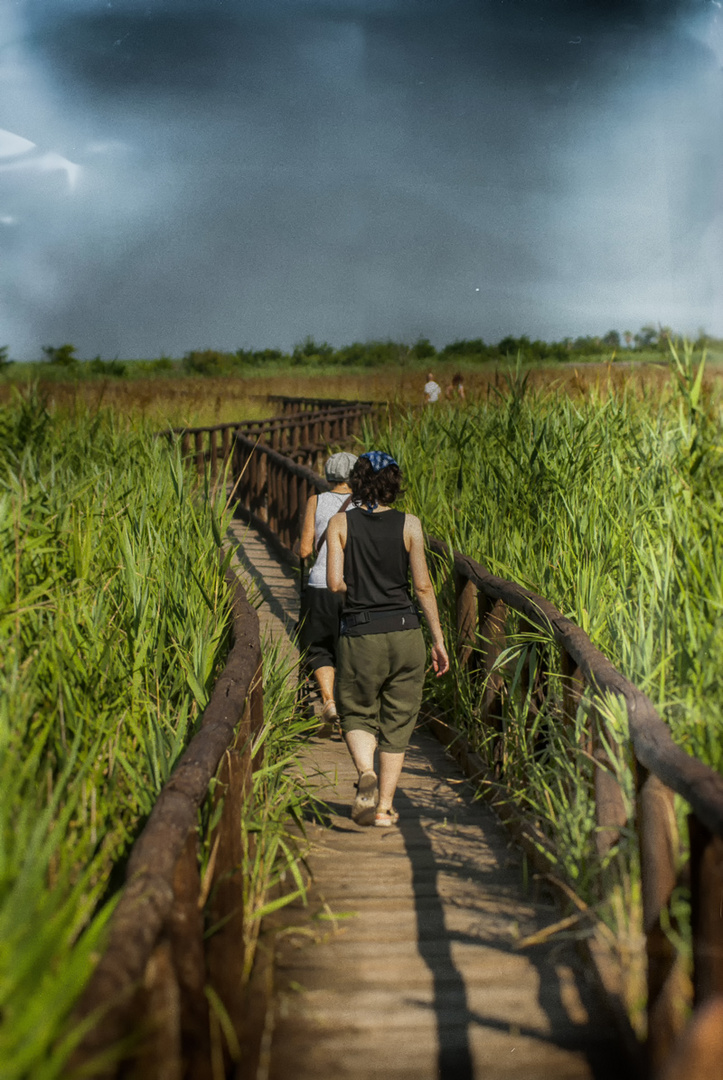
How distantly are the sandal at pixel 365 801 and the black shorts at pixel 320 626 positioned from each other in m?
1.22

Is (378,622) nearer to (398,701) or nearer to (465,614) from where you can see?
(398,701)

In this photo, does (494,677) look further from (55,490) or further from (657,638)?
(55,490)

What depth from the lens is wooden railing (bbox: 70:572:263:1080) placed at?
1365 millimetres

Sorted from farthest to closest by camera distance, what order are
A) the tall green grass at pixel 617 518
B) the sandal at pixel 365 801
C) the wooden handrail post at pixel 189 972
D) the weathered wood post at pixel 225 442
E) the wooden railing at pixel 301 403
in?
the wooden railing at pixel 301 403
the weathered wood post at pixel 225 442
the sandal at pixel 365 801
the tall green grass at pixel 617 518
the wooden handrail post at pixel 189 972

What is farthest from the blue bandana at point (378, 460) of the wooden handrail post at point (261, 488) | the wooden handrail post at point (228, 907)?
the wooden handrail post at point (261, 488)

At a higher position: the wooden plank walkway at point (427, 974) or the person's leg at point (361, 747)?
the person's leg at point (361, 747)

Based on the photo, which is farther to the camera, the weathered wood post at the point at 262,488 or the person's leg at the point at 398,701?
the weathered wood post at the point at 262,488

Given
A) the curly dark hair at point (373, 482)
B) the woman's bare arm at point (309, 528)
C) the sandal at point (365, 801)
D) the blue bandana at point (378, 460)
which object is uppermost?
the blue bandana at point (378, 460)

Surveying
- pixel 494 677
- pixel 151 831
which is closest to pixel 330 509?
pixel 494 677

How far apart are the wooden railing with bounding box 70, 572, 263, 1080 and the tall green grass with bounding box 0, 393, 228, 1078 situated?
0.18ft

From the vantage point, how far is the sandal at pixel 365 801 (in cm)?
394

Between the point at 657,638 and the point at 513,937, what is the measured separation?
3.26 ft

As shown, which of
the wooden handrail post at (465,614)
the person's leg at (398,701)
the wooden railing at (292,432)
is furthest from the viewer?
the wooden railing at (292,432)

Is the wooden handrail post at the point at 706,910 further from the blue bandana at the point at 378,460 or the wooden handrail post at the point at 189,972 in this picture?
the blue bandana at the point at 378,460
